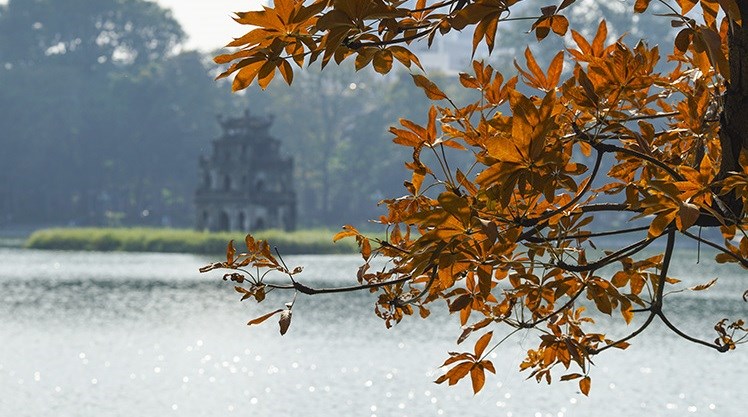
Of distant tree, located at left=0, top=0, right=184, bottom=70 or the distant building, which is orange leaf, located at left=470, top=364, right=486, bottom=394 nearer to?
the distant building

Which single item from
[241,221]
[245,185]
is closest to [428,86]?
[245,185]

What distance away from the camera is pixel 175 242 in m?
33.1

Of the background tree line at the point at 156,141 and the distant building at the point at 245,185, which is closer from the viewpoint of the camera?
the distant building at the point at 245,185

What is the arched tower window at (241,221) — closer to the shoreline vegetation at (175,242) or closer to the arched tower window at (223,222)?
the arched tower window at (223,222)

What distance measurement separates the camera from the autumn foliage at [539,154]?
1869 mm

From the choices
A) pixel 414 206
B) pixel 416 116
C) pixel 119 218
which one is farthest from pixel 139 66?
pixel 414 206

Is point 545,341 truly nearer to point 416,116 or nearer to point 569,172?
point 569,172

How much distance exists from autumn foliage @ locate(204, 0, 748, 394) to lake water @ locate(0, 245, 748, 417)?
25.4 feet

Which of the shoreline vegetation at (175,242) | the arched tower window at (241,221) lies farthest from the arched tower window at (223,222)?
the shoreline vegetation at (175,242)

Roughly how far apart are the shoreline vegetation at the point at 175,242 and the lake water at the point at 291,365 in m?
10.5

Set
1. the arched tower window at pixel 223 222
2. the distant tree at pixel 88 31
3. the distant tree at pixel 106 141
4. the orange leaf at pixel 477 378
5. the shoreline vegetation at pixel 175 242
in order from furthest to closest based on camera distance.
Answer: the distant tree at pixel 88 31 < the distant tree at pixel 106 141 < the arched tower window at pixel 223 222 < the shoreline vegetation at pixel 175 242 < the orange leaf at pixel 477 378

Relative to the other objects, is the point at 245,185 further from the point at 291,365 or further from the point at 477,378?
the point at 477,378

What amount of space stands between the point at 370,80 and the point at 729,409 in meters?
45.5

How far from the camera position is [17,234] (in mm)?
47531
